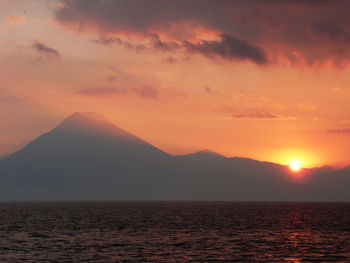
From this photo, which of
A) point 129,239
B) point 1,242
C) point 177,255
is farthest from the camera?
point 129,239

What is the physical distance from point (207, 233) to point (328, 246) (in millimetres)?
23454

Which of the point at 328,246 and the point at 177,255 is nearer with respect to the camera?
the point at 177,255

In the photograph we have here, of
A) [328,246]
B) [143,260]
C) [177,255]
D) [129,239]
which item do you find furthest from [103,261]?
[328,246]

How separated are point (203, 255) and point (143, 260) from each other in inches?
299

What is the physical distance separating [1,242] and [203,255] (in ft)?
100

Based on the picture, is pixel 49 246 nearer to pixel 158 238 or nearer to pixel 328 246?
pixel 158 238

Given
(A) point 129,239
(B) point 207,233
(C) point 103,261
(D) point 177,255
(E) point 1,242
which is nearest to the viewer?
(C) point 103,261

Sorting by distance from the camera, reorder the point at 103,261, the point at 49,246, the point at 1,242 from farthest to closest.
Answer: the point at 1,242
the point at 49,246
the point at 103,261

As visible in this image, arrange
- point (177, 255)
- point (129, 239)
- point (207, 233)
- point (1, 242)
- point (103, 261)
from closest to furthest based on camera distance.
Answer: point (103, 261), point (177, 255), point (1, 242), point (129, 239), point (207, 233)

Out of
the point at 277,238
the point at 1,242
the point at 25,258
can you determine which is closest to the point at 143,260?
the point at 25,258

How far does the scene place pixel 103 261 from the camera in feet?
164

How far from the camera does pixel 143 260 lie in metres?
50.9

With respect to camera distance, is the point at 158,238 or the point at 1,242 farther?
the point at 158,238

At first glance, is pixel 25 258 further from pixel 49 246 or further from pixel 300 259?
pixel 300 259
